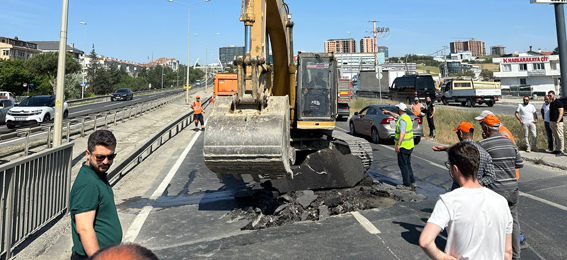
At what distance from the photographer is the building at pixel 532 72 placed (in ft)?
227

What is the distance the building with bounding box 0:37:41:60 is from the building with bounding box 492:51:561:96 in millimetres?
107058

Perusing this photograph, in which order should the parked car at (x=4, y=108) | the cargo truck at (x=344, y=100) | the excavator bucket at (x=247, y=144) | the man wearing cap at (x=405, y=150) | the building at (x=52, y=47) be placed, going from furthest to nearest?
the building at (x=52, y=47) < the cargo truck at (x=344, y=100) < the parked car at (x=4, y=108) < the man wearing cap at (x=405, y=150) < the excavator bucket at (x=247, y=144)

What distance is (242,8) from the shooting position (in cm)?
591

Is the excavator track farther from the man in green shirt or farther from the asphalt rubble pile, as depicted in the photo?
the man in green shirt

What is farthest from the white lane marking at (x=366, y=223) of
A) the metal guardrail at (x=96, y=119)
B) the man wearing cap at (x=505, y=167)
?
the metal guardrail at (x=96, y=119)

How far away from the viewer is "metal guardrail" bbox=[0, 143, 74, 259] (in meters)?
4.72

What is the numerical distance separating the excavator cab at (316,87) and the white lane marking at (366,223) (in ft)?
9.29

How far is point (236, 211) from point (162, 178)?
12.6 feet

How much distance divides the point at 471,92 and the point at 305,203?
1314 inches

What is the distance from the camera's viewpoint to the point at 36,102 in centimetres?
2264

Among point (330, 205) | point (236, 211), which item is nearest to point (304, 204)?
point (330, 205)

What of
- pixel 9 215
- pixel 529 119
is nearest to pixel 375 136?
pixel 529 119

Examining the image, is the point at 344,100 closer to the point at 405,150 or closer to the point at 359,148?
the point at 359,148

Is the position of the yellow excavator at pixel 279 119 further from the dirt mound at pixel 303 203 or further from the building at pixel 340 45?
the building at pixel 340 45
